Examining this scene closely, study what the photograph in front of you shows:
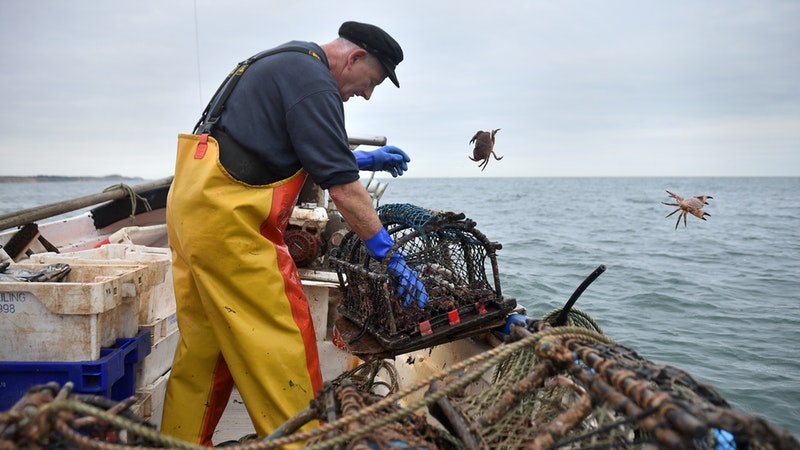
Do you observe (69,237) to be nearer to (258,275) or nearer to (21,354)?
(21,354)

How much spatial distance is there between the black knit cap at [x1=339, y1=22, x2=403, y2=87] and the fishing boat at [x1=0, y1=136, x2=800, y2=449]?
85cm

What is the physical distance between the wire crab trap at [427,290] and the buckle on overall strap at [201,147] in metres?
A: 0.98

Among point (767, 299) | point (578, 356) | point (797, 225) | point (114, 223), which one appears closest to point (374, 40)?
point (578, 356)

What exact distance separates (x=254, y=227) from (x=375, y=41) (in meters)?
1.11

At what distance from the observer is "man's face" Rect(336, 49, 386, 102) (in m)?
2.62

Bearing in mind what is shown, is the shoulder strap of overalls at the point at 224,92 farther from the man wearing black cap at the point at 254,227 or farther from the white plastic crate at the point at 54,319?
the white plastic crate at the point at 54,319

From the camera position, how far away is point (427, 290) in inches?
117

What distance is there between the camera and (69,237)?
207 inches

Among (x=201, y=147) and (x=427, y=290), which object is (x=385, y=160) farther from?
(x=201, y=147)

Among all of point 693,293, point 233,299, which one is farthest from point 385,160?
point 693,293

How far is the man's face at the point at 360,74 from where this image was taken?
8.60ft

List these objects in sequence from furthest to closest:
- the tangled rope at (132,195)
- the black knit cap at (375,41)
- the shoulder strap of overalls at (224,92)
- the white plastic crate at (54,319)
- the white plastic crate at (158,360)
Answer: the tangled rope at (132,195), the white plastic crate at (158,360), the black knit cap at (375,41), the shoulder strap of overalls at (224,92), the white plastic crate at (54,319)

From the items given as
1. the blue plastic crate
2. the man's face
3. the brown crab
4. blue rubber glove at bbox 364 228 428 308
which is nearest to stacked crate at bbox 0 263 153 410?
the blue plastic crate

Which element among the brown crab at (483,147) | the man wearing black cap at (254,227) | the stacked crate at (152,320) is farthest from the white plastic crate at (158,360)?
the brown crab at (483,147)
